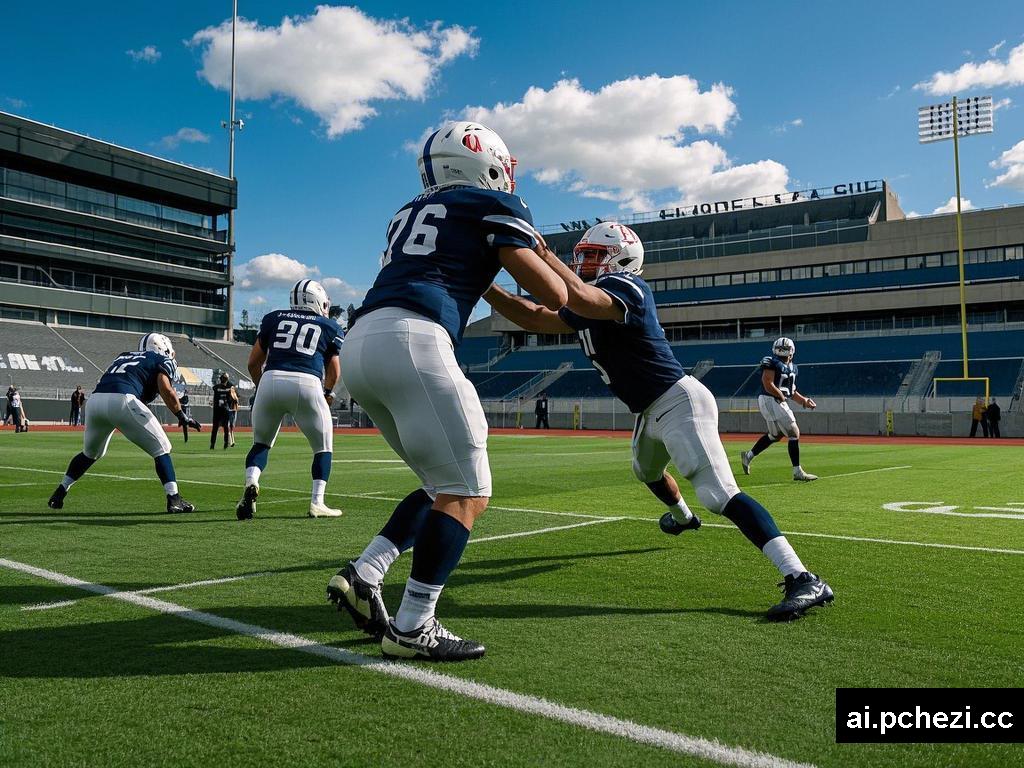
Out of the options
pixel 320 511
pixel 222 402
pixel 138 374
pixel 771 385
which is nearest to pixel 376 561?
pixel 320 511

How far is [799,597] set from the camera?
388 centimetres

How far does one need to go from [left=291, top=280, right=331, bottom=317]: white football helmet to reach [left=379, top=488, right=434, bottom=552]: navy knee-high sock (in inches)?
184

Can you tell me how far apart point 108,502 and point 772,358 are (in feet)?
30.7

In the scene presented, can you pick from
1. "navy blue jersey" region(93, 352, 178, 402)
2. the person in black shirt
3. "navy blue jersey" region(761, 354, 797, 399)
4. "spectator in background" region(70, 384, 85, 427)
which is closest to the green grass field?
"navy blue jersey" region(93, 352, 178, 402)

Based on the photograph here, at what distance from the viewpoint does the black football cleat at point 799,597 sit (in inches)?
150

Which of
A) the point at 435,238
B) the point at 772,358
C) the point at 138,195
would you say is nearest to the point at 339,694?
the point at 435,238

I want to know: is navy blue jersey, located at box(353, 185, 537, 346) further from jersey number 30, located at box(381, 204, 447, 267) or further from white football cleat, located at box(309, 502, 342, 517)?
white football cleat, located at box(309, 502, 342, 517)

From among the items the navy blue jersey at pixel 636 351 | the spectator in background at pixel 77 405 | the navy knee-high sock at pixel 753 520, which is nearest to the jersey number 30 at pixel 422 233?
the navy blue jersey at pixel 636 351

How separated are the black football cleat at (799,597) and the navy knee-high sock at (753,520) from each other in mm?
283

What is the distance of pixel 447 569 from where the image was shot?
3328mm

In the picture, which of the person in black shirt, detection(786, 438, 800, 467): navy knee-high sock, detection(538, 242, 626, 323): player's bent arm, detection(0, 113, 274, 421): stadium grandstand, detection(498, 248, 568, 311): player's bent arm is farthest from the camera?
detection(0, 113, 274, 421): stadium grandstand

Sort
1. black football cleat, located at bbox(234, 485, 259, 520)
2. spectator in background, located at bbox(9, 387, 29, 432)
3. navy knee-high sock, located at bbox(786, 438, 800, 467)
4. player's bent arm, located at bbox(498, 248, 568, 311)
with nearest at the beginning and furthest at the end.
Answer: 1. player's bent arm, located at bbox(498, 248, 568, 311)
2. black football cleat, located at bbox(234, 485, 259, 520)
3. navy knee-high sock, located at bbox(786, 438, 800, 467)
4. spectator in background, located at bbox(9, 387, 29, 432)

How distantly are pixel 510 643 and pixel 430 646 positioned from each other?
0.40 m

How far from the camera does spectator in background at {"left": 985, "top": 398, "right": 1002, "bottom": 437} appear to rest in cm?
3106
